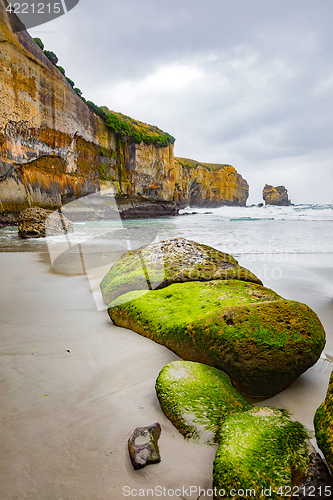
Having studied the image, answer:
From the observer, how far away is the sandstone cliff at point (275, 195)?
86.8 meters

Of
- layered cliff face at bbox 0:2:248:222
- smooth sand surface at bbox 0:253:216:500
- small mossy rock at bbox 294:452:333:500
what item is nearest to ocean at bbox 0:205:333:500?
smooth sand surface at bbox 0:253:216:500

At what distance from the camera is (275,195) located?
86.5 meters

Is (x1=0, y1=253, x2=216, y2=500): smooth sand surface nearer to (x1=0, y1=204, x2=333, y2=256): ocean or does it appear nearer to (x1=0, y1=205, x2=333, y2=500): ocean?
(x1=0, y1=205, x2=333, y2=500): ocean

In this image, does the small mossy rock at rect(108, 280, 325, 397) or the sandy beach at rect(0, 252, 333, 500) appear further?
the small mossy rock at rect(108, 280, 325, 397)

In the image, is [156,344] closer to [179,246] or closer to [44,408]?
[44,408]

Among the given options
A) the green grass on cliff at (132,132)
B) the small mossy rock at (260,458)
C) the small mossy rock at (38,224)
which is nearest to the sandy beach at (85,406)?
the small mossy rock at (260,458)

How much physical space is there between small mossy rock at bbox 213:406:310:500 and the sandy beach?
14 centimetres

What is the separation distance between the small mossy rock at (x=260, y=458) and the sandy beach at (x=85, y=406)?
14 centimetres

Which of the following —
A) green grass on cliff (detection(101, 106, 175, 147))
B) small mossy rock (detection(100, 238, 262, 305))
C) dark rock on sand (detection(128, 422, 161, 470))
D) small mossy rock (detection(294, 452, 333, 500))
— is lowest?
dark rock on sand (detection(128, 422, 161, 470))

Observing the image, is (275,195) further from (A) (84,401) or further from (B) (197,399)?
(A) (84,401)

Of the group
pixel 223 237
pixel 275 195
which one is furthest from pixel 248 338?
pixel 275 195

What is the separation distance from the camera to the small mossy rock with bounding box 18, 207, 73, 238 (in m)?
11.0

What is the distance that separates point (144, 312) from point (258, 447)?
1681 millimetres

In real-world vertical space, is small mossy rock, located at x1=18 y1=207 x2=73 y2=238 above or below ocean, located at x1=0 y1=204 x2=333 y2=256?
above
